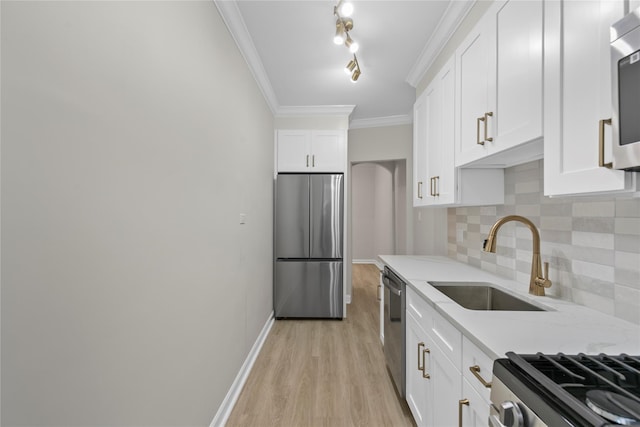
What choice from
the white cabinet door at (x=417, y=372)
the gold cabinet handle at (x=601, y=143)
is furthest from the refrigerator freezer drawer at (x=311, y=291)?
the gold cabinet handle at (x=601, y=143)

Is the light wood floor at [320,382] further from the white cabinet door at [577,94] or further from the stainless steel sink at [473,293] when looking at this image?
the white cabinet door at [577,94]

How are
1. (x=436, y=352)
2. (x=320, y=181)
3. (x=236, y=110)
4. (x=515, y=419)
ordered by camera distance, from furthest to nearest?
(x=320, y=181) < (x=236, y=110) < (x=436, y=352) < (x=515, y=419)

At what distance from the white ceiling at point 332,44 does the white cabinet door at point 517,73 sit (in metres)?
0.67

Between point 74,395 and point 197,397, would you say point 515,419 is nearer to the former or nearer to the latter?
point 74,395

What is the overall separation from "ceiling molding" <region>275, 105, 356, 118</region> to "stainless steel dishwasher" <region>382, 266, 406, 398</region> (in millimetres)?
2222

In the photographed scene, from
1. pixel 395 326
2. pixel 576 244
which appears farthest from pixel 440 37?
pixel 395 326

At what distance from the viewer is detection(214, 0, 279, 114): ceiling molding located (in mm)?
1903

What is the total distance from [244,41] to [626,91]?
2274mm

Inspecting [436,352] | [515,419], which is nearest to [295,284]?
[436,352]

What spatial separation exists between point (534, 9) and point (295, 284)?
324 centimetres

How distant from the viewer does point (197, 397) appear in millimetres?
1528

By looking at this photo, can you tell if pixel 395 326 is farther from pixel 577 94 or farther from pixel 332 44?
pixel 332 44

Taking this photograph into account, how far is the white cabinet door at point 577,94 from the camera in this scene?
86 centimetres

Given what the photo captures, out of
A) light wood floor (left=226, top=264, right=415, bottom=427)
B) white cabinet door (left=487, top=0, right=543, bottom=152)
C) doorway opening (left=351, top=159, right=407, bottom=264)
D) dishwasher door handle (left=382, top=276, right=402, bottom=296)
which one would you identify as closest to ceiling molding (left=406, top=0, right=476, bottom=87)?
white cabinet door (left=487, top=0, right=543, bottom=152)
